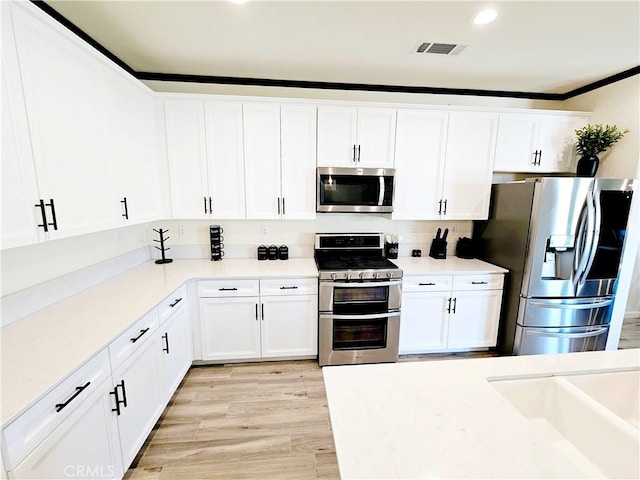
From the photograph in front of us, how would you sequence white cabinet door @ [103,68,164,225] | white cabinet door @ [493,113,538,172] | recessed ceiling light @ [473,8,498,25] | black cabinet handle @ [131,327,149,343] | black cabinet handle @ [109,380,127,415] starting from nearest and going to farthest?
black cabinet handle @ [109,380,127,415], black cabinet handle @ [131,327,149,343], recessed ceiling light @ [473,8,498,25], white cabinet door @ [103,68,164,225], white cabinet door @ [493,113,538,172]

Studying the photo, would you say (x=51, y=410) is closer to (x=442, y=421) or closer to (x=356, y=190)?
(x=442, y=421)

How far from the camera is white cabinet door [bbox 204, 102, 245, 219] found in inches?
102

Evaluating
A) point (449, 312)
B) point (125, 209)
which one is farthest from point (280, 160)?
point (449, 312)

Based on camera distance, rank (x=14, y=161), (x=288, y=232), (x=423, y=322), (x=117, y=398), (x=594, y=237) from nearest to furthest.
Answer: (x=14, y=161) → (x=117, y=398) → (x=594, y=237) → (x=423, y=322) → (x=288, y=232)

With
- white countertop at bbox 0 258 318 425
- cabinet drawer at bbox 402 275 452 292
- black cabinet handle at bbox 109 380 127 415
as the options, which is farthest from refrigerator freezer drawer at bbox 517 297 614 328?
black cabinet handle at bbox 109 380 127 415

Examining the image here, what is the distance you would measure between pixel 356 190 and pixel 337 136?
542mm

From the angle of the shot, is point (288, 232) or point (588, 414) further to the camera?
point (288, 232)

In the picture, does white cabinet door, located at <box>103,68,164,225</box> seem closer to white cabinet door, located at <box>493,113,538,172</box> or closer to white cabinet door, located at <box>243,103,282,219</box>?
white cabinet door, located at <box>243,103,282,219</box>

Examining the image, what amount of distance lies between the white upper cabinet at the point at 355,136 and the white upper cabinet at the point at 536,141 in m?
1.17

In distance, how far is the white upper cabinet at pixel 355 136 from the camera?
8.81 ft

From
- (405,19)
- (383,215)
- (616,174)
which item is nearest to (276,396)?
(383,215)

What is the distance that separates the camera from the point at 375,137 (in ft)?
9.05

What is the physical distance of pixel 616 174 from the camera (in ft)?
9.13

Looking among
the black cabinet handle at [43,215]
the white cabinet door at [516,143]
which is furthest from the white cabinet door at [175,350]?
the white cabinet door at [516,143]
